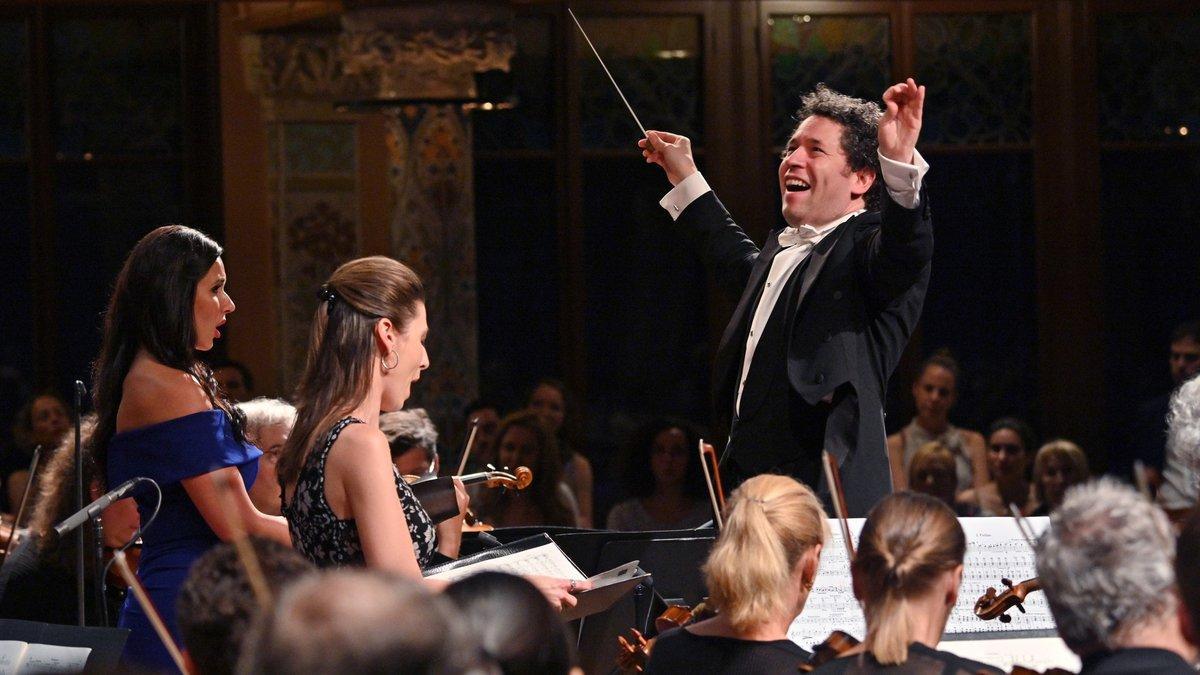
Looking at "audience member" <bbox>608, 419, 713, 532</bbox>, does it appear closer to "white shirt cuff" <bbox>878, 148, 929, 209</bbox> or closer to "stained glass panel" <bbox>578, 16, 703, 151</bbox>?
"stained glass panel" <bbox>578, 16, 703, 151</bbox>

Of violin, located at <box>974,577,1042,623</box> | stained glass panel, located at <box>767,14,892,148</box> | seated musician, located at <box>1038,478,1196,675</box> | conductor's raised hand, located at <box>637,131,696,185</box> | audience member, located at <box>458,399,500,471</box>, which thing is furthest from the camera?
stained glass panel, located at <box>767,14,892,148</box>

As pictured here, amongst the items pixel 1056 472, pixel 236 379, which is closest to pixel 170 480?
pixel 1056 472

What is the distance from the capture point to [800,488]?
2740 mm

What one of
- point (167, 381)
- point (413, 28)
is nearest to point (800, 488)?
point (167, 381)

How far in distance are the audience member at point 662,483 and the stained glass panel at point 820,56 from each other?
2.08 m

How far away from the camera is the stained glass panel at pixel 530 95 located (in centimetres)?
→ 788

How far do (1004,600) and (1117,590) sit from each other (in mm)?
892

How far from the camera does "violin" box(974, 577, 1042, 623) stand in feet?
9.52

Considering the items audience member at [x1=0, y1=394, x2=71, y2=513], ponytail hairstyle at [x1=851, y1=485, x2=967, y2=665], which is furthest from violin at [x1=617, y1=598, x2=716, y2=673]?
audience member at [x1=0, y1=394, x2=71, y2=513]

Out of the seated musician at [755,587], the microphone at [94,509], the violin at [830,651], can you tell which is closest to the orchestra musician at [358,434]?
A: the seated musician at [755,587]

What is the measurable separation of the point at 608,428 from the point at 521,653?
603 centimetres

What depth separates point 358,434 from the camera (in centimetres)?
268

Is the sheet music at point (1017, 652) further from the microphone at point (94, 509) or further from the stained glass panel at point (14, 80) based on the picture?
the stained glass panel at point (14, 80)

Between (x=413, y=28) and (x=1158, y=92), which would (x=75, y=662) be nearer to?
(x=413, y=28)
